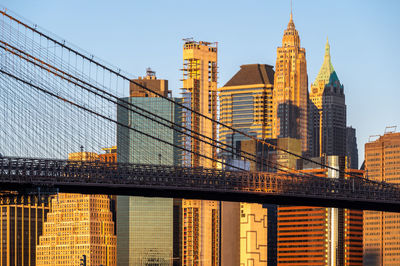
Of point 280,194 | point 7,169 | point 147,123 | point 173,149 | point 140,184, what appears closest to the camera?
point 7,169

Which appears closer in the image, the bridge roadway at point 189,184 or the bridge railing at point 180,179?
the bridge railing at point 180,179

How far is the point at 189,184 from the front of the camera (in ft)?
285

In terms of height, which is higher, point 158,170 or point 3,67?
point 3,67

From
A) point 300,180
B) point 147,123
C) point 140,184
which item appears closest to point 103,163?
point 140,184

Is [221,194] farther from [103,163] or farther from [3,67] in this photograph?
[3,67]

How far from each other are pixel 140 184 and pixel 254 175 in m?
10.5

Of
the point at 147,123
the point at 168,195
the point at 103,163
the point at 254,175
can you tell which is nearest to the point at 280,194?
the point at 254,175

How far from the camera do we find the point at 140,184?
278 feet

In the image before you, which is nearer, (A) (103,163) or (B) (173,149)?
(A) (103,163)

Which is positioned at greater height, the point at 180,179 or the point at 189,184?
the point at 180,179

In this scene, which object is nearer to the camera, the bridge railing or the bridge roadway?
the bridge railing

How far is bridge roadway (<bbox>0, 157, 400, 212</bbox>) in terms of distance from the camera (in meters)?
80.2

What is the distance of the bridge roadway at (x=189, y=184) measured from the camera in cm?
8019

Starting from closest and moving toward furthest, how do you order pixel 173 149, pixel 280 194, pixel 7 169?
pixel 7 169 < pixel 280 194 < pixel 173 149
